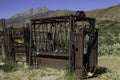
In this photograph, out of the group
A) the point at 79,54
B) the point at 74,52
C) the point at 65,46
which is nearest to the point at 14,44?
the point at 65,46

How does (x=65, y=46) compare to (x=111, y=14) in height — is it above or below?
below

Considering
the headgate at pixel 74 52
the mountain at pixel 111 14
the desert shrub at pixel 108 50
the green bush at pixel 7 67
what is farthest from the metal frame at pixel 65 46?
the mountain at pixel 111 14

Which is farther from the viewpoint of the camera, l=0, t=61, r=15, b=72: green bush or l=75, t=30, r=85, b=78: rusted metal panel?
l=0, t=61, r=15, b=72: green bush

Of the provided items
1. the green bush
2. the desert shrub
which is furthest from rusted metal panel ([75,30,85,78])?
the desert shrub

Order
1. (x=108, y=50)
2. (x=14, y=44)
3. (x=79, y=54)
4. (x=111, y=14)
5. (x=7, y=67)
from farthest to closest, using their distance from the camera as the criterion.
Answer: (x=111, y=14) < (x=108, y=50) < (x=14, y=44) < (x=7, y=67) < (x=79, y=54)

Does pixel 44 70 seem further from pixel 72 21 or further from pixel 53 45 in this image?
pixel 72 21

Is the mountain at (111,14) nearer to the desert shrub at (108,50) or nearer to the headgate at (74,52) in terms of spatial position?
the desert shrub at (108,50)

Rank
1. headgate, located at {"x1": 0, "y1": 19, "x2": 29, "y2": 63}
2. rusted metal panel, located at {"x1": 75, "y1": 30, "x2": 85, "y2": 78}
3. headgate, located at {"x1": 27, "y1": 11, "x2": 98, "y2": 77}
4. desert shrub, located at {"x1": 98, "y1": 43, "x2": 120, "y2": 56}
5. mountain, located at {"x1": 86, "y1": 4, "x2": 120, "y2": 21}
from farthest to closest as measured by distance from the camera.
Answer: mountain, located at {"x1": 86, "y1": 4, "x2": 120, "y2": 21}, desert shrub, located at {"x1": 98, "y1": 43, "x2": 120, "y2": 56}, headgate, located at {"x1": 0, "y1": 19, "x2": 29, "y2": 63}, headgate, located at {"x1": 27, "y1": 11, "x2": 98, "y2": 77}, rusted metal panel, located at {"x1": 75, "y1": 30, "x2": 85, "y2": 78}

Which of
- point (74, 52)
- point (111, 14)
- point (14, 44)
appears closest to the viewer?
point (74, 52)

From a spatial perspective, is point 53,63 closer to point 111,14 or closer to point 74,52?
point 74,52

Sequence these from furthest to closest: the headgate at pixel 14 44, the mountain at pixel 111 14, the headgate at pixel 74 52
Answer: the mountain at pixel 111 14
the headgate at pixel 14 44
the headgate at pixel 74 52

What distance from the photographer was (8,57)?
584 inches

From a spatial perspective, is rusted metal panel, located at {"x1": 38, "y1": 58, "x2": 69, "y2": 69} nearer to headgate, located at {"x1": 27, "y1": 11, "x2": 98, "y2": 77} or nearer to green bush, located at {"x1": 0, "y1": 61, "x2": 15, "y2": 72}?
headgate, located at {"x1": 27, "y1": 11, "x2": 98, "y2": 77}

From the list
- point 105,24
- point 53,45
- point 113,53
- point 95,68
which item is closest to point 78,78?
point 95,68
